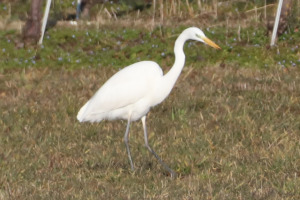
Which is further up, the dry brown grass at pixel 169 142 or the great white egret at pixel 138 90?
the great white egret at pixel 138 90

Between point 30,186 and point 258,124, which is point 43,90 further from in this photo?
point 30,186

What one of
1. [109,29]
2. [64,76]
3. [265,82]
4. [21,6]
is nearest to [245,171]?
[265,82]

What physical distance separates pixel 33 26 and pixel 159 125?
6.08 m

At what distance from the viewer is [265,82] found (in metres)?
10.6

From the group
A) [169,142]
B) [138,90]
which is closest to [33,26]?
[169,142]

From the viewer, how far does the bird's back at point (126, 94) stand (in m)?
7.18

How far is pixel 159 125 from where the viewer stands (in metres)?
8.66

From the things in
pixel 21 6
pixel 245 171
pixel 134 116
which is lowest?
pixel 245 171

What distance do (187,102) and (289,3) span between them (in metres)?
5.75

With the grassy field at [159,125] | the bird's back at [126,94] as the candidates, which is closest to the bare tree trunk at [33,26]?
the grassy field at [159,125]

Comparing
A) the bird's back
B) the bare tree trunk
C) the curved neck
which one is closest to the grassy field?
the bare tree trunk

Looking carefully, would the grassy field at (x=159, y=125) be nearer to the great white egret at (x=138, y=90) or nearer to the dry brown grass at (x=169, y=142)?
the dry brown grass at (x=169, y=142)

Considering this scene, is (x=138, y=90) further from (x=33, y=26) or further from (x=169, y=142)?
(x=33, y=26)

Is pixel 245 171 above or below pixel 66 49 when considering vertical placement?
below
